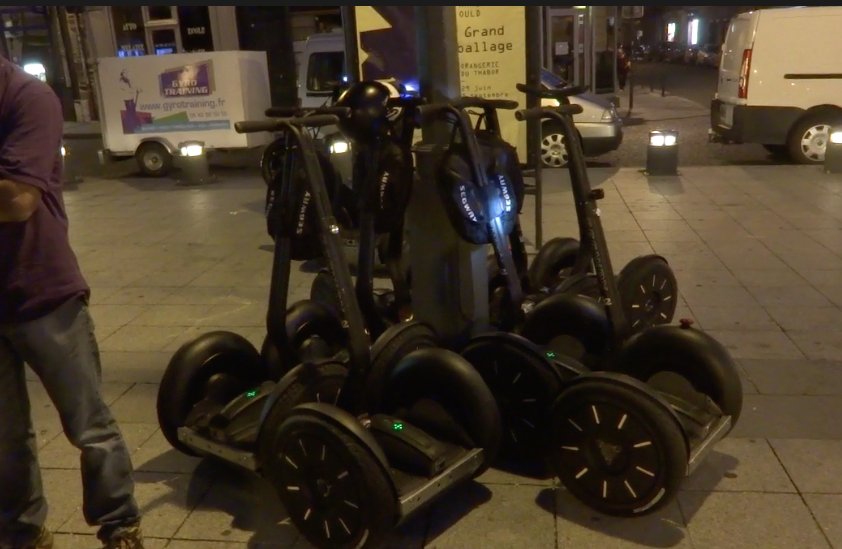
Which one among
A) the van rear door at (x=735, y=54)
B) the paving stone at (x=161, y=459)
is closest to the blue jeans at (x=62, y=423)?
the paving stone at (x=161, y=459)

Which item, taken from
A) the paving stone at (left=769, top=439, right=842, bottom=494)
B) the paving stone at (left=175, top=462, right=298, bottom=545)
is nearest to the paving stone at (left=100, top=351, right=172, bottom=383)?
the paving stone at (left=175, top=462, right=298, bottom=545)

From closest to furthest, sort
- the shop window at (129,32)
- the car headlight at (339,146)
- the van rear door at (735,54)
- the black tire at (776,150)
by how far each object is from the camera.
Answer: the car headlight at (339,146) → the van rear door at (735,54) → the black tire at (776,150) → the shop window at (129,32)

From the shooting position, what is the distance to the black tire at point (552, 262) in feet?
16.9

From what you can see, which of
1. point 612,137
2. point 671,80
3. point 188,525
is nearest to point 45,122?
point 188,525

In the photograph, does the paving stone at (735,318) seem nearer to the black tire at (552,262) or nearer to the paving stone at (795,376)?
the paving stone at (795,376)

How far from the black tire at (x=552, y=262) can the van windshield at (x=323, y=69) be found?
9.48 m

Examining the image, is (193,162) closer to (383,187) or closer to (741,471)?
(383,187)

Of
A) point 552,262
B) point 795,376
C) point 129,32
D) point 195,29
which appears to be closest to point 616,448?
point 795,376

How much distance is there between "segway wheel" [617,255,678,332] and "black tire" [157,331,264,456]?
2030 mm

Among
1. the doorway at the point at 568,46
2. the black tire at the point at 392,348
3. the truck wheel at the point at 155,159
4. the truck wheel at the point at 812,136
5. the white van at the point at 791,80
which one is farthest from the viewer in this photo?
the doorway at the point at 568,46

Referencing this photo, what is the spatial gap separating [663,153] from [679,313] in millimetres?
5857

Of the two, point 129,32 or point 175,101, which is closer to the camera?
point 175,101

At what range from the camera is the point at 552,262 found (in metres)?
5.19

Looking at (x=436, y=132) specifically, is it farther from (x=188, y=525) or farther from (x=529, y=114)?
(x=188, y=525)
